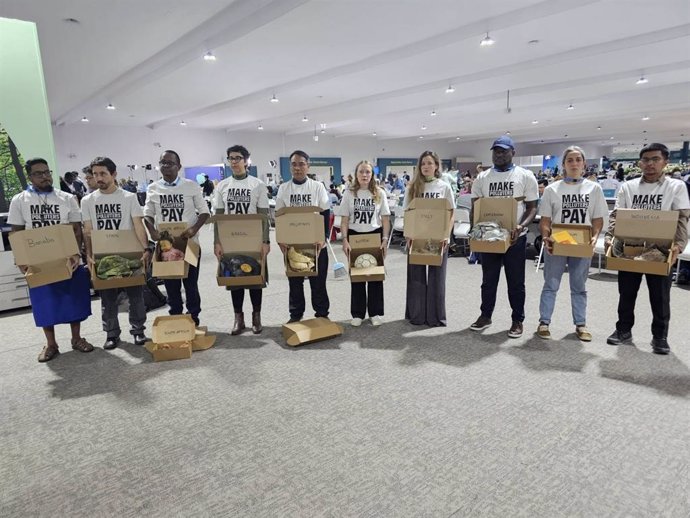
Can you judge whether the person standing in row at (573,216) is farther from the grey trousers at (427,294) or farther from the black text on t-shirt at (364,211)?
the black text on t-shirt at (364,211)

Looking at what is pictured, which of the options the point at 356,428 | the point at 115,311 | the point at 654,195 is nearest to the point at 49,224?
the point at 115,311

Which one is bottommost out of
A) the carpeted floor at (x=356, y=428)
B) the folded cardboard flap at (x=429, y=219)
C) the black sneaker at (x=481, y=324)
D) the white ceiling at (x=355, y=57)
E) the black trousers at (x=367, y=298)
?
the carpeted floor at (x=356, y=428)

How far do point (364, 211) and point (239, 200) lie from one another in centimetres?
110

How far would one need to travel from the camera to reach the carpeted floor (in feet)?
6.00

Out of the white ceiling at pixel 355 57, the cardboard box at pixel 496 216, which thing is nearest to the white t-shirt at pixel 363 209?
the cardboard box at pixel 496 216

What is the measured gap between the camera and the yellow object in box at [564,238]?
3.22 m

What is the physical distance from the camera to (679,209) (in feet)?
9.64

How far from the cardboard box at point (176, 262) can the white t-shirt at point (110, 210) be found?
0.94 feet

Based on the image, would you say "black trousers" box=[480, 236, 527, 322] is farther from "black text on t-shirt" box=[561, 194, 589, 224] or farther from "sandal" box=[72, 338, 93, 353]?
"sandal" box=[72, 338, 93, 353]

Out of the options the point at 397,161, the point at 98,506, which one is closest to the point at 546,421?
the point at 98,506

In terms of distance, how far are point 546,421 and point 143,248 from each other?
10.2ft

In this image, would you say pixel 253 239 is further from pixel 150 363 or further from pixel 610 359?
pixel 610 359

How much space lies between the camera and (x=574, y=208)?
3.33m

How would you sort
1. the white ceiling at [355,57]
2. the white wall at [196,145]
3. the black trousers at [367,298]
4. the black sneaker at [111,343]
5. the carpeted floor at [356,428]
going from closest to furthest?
the carpeted floor at [356,428]
the black sneaker at [111,343]
the black trousers at [367,298]
the white ceiling at [355,57]
the white wall at [196,145]
